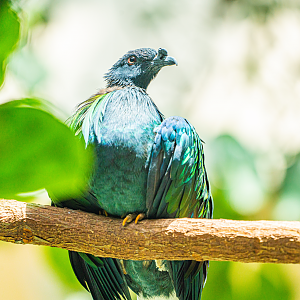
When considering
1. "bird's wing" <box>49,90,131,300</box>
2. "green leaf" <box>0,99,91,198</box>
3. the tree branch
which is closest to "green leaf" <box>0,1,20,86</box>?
"green leaf" <box>0,99,91,198</box>

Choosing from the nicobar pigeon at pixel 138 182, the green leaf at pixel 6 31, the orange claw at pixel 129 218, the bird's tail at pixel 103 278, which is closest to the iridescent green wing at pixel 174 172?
the nicobar pigeon at pixel 138 182

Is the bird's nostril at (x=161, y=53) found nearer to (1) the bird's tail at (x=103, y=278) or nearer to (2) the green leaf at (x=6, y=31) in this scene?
(1) the bird's tail at (x=103, y=278)

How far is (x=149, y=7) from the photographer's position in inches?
253

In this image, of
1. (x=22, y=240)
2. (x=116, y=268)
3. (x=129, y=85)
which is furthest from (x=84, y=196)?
(x=129, y=85)

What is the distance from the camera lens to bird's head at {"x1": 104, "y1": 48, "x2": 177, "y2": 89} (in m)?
3.89

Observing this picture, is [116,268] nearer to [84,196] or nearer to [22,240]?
[84,196]

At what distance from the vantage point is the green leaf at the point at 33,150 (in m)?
1.02

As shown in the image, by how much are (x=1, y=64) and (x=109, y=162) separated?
1.83m

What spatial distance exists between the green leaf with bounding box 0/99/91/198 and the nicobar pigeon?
172cm

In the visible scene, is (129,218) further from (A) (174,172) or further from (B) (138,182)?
(A) (174,172)

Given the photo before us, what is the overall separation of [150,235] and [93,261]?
0.87 meters

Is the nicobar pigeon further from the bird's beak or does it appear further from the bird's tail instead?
the bird's beak

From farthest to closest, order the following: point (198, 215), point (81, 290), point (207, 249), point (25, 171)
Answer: point (81, 290) < point (198, 215) < point (207, 249) < point (25, 171)

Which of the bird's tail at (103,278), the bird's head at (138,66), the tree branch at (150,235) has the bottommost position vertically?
the bird's tail at (103,278)
